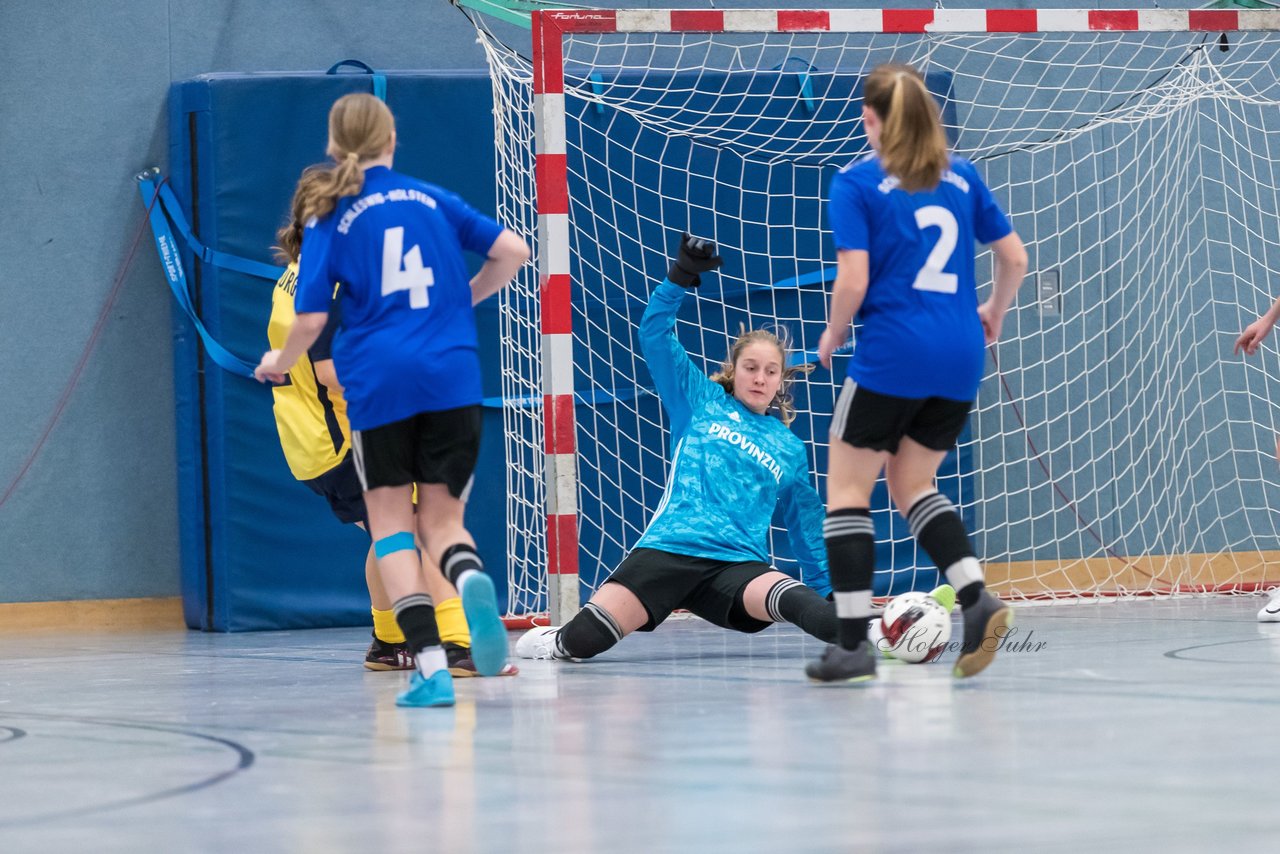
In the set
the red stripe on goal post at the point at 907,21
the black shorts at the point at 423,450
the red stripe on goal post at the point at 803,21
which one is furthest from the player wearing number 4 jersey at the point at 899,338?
the red stripe on goal post at the point at 907,21

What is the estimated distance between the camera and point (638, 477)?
29.1 feet

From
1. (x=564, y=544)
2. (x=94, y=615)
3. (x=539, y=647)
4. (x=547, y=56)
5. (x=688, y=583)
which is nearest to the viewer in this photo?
(x=688, y=583)

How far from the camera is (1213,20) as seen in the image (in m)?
7.70

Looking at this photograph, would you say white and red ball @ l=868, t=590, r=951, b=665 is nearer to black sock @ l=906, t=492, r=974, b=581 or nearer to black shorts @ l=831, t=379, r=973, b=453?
black sock @ l=906, t=492, r=974, b=581

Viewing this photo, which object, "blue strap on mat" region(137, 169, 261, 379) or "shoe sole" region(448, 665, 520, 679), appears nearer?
"shoe sole" region(448, 665, 520, 679)

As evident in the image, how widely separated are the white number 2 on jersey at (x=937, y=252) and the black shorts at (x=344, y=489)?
83.5 inches

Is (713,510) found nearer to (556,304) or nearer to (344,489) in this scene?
(344,489)

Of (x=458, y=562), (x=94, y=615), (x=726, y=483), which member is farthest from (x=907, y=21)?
(x=94, y=615)

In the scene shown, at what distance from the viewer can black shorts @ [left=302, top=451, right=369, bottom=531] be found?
227 inches

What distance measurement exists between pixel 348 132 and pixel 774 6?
18.5 ft

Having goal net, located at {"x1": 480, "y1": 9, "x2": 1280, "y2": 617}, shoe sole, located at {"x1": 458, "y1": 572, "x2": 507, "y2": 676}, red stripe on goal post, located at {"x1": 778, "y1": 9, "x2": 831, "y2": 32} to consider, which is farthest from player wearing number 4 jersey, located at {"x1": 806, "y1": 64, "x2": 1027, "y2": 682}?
goal net, located at {"x1": 480, "y1": 9, "x2": 1280, "y2": 617}

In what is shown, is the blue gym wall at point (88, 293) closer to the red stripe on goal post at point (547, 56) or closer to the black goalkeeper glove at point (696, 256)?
the red stripe on goal post at point (547, 56)

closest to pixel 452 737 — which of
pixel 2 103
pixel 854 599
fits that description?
pixel 854 599

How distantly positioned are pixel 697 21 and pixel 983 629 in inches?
131
